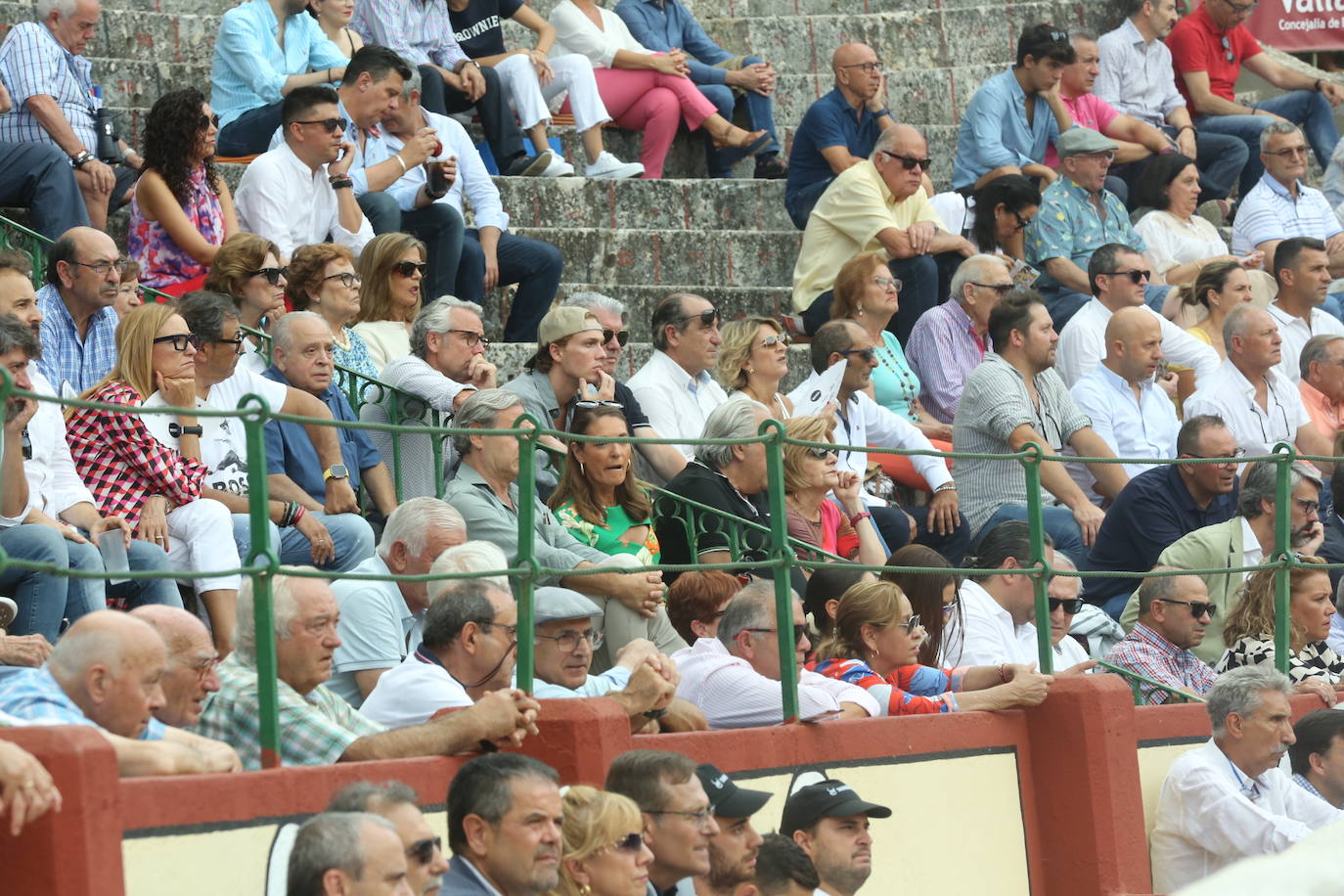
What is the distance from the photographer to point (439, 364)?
933 centimetres

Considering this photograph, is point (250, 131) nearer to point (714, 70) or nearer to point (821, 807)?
point (714, 70)

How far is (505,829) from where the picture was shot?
5480 mm

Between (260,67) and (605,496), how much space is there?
158 inches

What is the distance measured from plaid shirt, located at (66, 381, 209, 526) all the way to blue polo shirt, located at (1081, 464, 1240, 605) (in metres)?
4.15

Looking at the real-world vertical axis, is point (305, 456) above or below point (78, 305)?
below

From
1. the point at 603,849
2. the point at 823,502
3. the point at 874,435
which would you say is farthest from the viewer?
the point at 874,435

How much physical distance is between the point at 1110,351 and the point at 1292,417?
3.37ft

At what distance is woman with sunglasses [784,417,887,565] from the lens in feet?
28.8

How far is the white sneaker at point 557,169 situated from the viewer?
1279cm

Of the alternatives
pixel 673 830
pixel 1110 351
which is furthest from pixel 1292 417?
pixel 673 830

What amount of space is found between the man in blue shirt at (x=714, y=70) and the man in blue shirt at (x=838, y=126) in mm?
810

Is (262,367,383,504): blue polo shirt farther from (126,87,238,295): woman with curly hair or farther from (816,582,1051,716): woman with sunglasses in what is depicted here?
(816,582,1051,716): woman with sunglasses

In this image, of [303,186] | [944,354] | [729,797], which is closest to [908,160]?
[944,354]

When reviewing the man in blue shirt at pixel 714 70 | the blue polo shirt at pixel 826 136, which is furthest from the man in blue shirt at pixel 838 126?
the man in blue shirt at pixel 714 70
